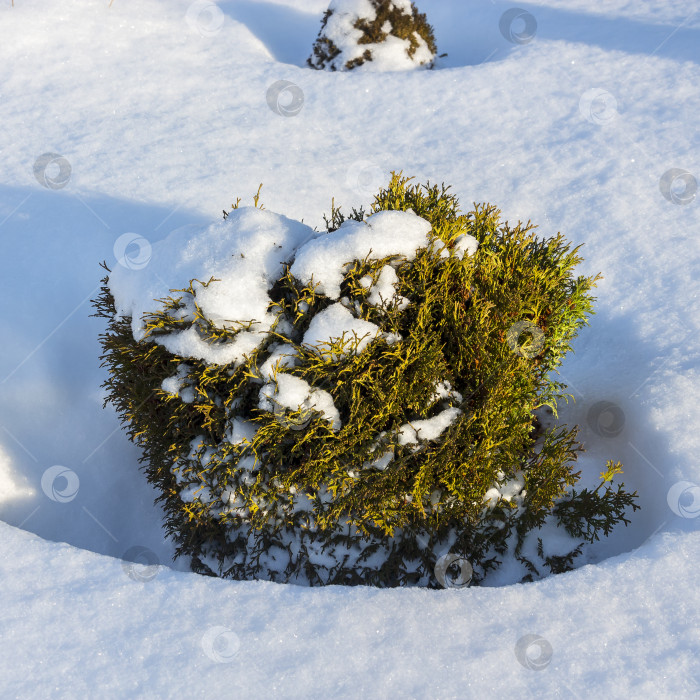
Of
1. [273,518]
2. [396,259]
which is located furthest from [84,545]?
[396,259]

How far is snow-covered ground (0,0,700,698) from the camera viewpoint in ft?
10.1

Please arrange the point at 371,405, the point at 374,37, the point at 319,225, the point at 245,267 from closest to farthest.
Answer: the point at 371,405, the point at 245,267, the point at 319,225, the point at 374,37

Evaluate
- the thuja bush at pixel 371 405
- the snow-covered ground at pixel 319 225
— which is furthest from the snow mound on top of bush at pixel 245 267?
the snow-covered ground at pixel 319 225

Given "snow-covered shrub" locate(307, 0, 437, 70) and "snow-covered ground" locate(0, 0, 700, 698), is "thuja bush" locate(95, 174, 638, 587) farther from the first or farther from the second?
"snow-covered shrub" locate(307, 0, 437, 70)

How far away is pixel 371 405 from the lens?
3.37 meters

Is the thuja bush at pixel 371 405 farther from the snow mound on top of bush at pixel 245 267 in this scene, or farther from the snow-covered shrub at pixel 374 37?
the snow-covered shrub at pixel 374 37

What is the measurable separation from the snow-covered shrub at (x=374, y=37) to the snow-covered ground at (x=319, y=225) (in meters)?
0.63

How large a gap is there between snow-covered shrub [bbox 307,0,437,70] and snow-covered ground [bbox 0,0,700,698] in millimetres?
625

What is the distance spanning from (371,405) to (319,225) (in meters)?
3.59

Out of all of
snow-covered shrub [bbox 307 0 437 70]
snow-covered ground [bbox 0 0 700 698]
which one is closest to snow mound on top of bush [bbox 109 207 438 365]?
snow-covered ground [bbox 0 0 700 698]

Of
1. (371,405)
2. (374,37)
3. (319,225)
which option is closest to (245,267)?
(371,405)

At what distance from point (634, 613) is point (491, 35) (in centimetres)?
982

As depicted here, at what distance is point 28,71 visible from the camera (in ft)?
28.9

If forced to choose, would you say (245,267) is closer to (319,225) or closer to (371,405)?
(371,405)
